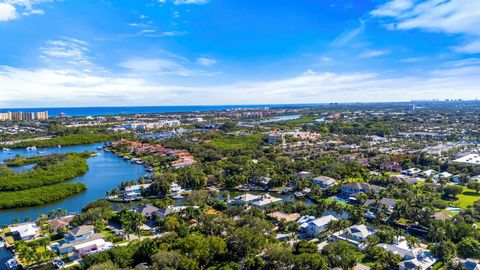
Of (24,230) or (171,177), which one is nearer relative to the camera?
(24,230)

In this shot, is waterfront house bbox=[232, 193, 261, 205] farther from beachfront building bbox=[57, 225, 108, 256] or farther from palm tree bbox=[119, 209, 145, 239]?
beachfront building bbox=[57, 225, 108, 256]

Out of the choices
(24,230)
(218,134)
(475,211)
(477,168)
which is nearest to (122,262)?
(24,230)

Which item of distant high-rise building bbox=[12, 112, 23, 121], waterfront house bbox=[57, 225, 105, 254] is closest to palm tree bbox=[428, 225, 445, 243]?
waterfront house bbox=[57, 225, 105, 254]

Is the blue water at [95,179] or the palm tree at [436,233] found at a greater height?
the palm tree at [436,233]

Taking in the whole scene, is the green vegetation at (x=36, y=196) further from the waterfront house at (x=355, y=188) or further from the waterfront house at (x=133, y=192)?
the waterfront house at (x=355, y=188)

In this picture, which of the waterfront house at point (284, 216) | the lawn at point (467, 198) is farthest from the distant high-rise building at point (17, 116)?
the lawn at point (467, 198)

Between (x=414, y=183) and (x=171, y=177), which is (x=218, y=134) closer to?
(x=171, y=177)
